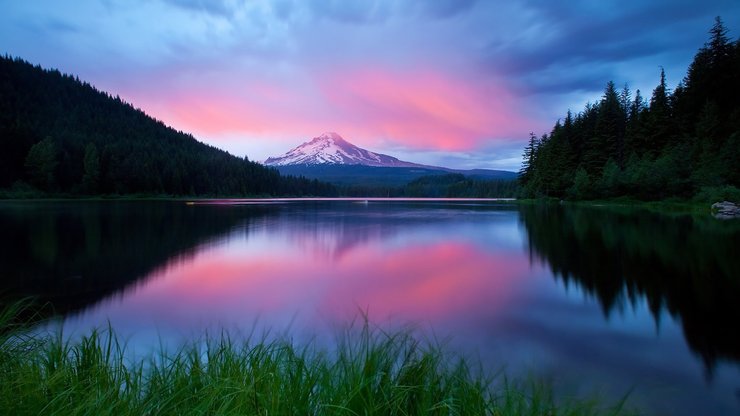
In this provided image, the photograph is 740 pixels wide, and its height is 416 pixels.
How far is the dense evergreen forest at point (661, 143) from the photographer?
129ft

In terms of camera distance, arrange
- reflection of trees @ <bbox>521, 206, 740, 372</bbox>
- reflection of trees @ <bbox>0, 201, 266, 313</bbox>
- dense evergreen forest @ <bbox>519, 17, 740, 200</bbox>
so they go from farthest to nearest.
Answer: dense evergreen forest @ <bbox>519, 17, 740, 200</bbox> → reflection of trees @ <bbox>0, 201, 266, 313</bbox> → reflection of trees @ <bbox>521, 206, 740, 372</bbox>

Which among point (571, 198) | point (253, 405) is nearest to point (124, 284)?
point (253, 405)

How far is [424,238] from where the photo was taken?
73.0ft

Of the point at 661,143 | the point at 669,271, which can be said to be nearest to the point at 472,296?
the point at 669,271

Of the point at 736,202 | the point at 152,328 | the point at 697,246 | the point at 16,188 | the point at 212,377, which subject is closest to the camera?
the point at 212,377

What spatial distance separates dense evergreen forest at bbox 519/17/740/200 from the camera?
39.2m

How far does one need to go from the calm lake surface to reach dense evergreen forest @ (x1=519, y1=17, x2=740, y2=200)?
2557 centimetres

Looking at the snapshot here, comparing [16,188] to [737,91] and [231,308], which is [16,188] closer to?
[231,308]

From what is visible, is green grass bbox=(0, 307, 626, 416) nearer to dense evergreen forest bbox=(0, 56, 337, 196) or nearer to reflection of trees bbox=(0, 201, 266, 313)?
reflection of trees bbox=(0, 201, 266, 313)

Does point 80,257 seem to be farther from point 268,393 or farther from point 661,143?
point 661,143

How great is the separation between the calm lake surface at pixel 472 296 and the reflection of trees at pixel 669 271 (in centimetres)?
5

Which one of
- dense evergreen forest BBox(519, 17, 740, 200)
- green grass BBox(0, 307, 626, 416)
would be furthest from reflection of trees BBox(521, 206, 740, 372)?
dense evergreen forest BBox(519, 17, 740, 200)

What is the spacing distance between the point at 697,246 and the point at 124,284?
63.8ft

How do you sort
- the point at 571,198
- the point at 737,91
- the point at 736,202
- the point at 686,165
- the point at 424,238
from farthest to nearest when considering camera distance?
the point at 571,198
the point at 737,91
the point at 686,165
the point at 736,202
the point at 424,238
